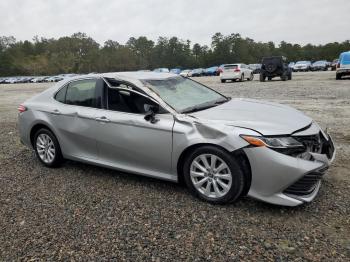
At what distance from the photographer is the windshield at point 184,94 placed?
460 centimetres

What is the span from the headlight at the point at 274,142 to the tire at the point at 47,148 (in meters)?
3.12

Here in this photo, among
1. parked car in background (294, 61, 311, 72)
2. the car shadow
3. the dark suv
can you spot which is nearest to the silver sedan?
the car shadow

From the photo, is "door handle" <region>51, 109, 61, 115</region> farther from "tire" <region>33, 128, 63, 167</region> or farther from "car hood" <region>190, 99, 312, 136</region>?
"car hood" <region>190, 99, 312, 136</region>

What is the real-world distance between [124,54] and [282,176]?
105517 mm

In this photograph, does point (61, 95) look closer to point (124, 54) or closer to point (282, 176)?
point (282, 176)

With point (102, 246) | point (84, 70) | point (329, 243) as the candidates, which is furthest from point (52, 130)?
point (84, 70)

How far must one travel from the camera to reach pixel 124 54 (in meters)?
106

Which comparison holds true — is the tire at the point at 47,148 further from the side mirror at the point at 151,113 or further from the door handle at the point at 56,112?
the side mirror at the point at 151,113

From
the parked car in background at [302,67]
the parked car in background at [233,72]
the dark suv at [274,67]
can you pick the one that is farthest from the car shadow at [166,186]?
the parked car in background at [302,67]

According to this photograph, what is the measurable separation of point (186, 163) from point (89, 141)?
1602 mm

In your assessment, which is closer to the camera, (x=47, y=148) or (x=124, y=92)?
(x=124, y=92)

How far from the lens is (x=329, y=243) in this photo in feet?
10.7

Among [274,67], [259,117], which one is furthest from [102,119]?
[274,67]

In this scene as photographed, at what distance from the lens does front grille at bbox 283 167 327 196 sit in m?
3.73
